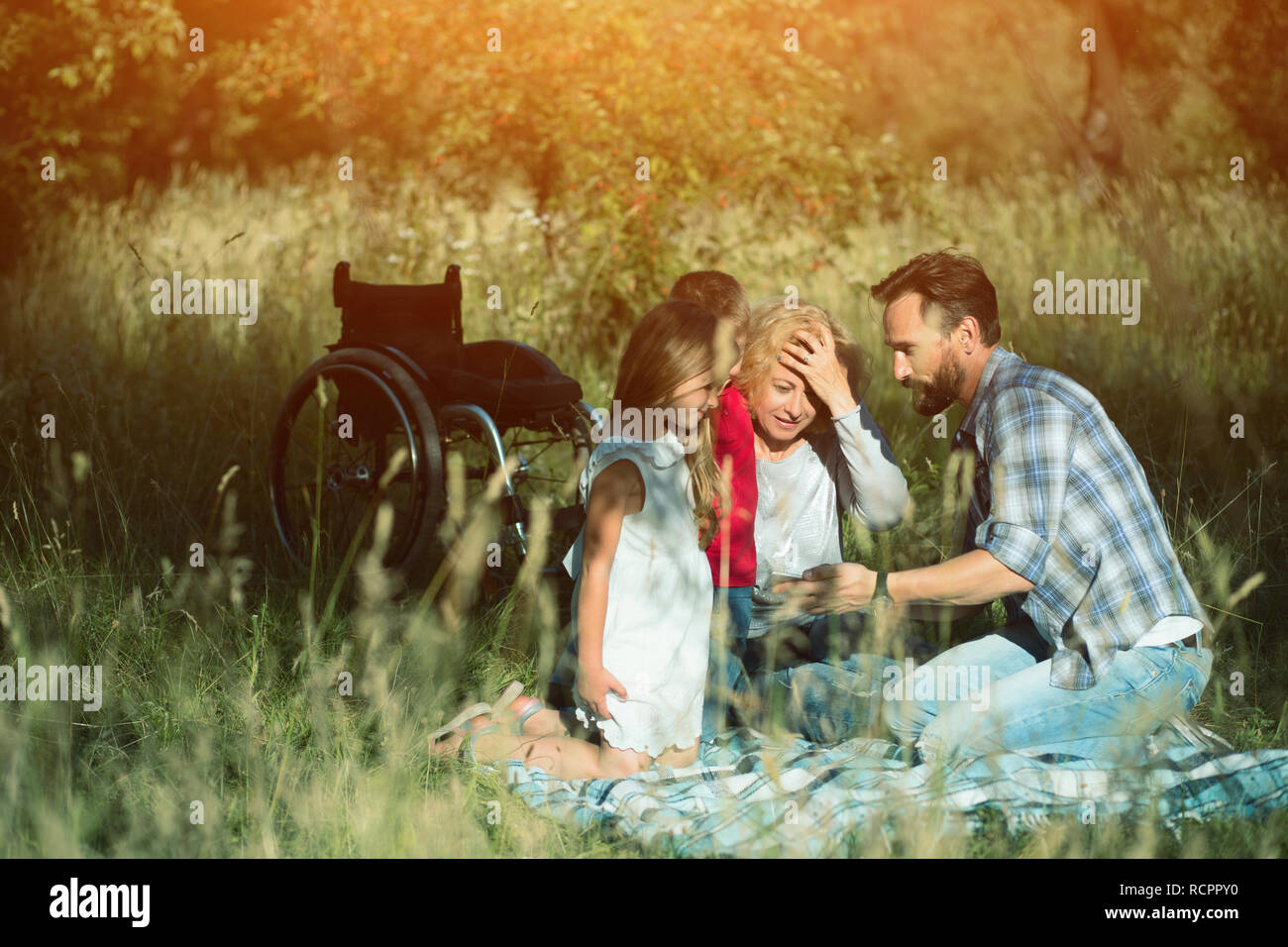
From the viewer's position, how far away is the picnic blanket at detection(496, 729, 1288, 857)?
8.40ft

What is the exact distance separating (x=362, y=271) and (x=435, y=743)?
495cm

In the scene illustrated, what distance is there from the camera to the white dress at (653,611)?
2.92 m

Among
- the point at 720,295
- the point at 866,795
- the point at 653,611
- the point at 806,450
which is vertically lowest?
the point at 866,795

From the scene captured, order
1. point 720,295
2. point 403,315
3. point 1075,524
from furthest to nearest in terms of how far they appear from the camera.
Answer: point 403,315 < point 720,295 < point 1075,524

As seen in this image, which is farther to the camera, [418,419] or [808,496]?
[418,419]

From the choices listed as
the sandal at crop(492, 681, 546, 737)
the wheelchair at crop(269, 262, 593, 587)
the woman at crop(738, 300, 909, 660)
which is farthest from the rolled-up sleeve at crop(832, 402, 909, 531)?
the sandal at crop(492, 681, 546, 737)

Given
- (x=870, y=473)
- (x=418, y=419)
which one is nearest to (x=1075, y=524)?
(x=870, y=473)

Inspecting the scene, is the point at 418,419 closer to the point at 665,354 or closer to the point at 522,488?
the point at 665,354

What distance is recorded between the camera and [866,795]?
2.76 meters

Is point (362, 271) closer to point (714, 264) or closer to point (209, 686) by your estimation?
point (714, 264)

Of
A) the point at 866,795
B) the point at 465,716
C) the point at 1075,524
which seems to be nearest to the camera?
the point at 866,795

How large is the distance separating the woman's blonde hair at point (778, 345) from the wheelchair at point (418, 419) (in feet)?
1.95

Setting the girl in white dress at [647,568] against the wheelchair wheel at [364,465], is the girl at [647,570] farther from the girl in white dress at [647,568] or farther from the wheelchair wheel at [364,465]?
the wheelchair wheel at [364,465]

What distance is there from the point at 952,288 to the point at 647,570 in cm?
103
